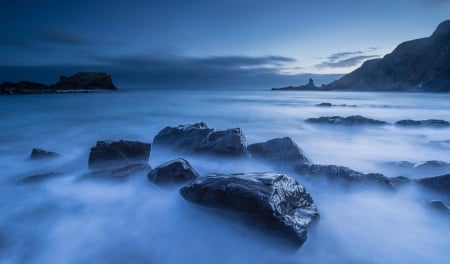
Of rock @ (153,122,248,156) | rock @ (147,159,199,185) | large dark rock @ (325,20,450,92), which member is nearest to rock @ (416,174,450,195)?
rock @ (153,122,248,156)

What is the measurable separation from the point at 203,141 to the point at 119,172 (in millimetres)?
1981

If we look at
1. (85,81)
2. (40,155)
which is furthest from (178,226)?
(85,81)

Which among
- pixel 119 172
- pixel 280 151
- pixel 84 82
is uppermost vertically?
pixel 84 82

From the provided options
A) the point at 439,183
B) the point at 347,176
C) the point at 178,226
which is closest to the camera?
the point at 178,226

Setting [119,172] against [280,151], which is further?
[280,151]

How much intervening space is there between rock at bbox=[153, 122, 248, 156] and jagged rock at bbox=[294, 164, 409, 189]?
1.51 meters

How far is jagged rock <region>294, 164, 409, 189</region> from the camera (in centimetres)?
473

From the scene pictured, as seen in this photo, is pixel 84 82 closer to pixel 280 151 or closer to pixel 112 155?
pixel 112 155

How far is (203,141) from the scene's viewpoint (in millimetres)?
6543

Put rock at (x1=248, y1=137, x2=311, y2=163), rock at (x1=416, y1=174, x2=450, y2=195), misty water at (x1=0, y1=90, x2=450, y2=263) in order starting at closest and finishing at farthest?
1. misty water at (x1=0, y1=90, x2=450, y2=263)
2. rock at (x1=416, y1=174, x2=450, y2=195)
3. rock at (x1=248, y1=137, x2=311, y2=163)

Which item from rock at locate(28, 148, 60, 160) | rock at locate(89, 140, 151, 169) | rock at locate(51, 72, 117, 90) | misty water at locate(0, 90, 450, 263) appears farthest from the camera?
rock at locate(51, 72, 117, 90)

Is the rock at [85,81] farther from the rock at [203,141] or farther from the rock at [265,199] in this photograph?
the rock at [265,199]

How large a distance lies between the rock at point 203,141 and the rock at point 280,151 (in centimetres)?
28

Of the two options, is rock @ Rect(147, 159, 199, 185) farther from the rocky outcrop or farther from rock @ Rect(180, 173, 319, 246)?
the rocky outcrop
